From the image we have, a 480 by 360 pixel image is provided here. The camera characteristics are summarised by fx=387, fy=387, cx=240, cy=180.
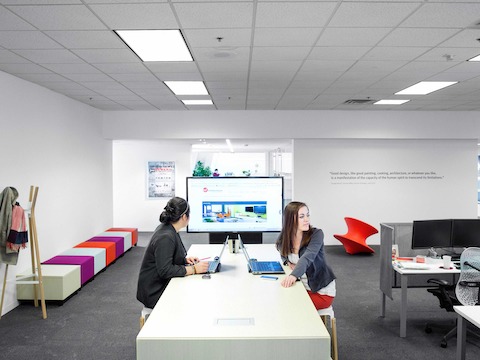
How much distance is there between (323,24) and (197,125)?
198 inches

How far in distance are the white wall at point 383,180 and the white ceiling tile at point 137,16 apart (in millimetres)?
5466

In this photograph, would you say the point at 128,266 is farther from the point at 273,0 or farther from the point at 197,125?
the point at 273,0

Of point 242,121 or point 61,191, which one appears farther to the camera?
point 242,121

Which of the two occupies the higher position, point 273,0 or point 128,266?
point 273,0

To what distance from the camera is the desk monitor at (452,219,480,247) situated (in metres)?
4.14

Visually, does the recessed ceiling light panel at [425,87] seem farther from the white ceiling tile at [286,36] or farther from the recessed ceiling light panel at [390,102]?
the white ceiling tile at [286,36]

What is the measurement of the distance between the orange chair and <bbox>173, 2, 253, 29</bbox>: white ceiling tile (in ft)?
17.2

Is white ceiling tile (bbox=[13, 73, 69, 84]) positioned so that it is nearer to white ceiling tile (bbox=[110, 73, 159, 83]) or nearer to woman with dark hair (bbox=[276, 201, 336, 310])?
white ceiling tile (bbox=[110, 73, 159, 83])

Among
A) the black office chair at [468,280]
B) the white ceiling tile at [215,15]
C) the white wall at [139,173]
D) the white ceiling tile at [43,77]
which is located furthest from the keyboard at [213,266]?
the white wall at [139,173]

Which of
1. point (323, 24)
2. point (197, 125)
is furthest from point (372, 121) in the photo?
point (323, 24)

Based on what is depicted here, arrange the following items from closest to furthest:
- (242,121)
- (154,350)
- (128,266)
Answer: (154,350) → (128,266) → (242,121)

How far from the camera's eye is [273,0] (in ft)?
8.61

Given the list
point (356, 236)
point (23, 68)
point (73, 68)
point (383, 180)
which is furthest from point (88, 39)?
point (383, 180)

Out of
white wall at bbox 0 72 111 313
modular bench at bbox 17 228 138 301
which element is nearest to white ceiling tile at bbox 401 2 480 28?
white wall at bbox 0 72 111 313
